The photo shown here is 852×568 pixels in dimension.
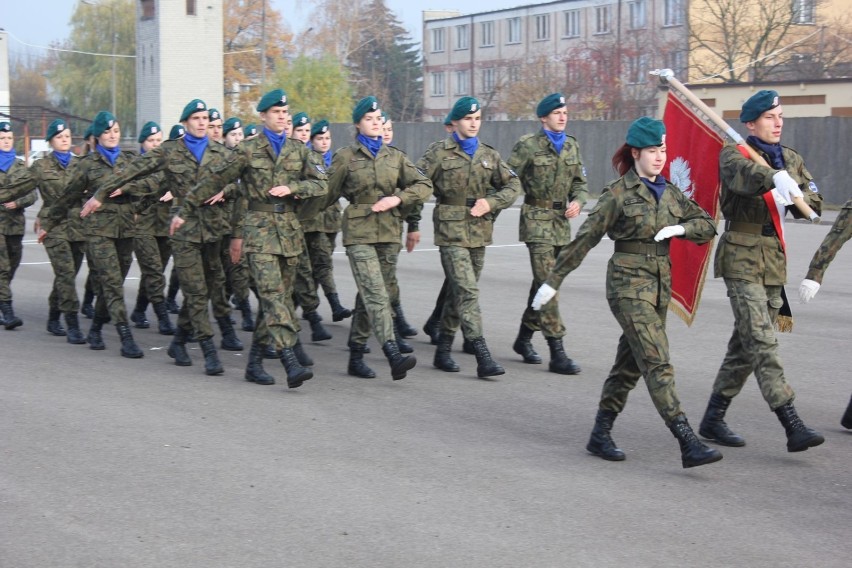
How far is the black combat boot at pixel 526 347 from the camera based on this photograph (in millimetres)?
9641

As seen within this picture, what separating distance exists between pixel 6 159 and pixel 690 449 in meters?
8.07

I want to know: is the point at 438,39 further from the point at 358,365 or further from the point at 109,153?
the point at 358,365

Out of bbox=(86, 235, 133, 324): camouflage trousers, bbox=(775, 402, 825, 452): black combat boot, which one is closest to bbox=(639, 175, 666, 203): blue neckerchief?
bbox=(775, 402, 825, 452): black combat boot

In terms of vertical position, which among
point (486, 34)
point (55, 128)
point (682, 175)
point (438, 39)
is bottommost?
point (682, 175)

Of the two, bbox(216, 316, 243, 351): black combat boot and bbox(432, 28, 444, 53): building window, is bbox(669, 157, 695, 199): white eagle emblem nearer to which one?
bbox(216, 316, 243, 351): black combat boot

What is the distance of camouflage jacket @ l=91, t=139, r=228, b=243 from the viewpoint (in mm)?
9383

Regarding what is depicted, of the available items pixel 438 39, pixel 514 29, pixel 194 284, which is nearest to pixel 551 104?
pixel 194 284

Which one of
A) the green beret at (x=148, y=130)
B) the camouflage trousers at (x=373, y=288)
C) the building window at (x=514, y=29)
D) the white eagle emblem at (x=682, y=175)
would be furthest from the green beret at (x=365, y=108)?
the building window at (x=514, y=29)

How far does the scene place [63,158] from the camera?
36.3 feet

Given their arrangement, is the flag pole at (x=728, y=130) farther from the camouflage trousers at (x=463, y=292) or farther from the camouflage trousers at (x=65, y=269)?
the camouflage trousers at (x=65, y=269)

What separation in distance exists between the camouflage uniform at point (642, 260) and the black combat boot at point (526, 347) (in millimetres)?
3073

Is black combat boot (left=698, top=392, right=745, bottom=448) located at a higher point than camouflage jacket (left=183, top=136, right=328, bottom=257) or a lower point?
lower

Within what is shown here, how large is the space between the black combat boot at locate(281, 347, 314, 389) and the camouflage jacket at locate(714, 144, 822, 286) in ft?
9.72

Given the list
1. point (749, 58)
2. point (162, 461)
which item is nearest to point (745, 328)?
point (162, 461)
